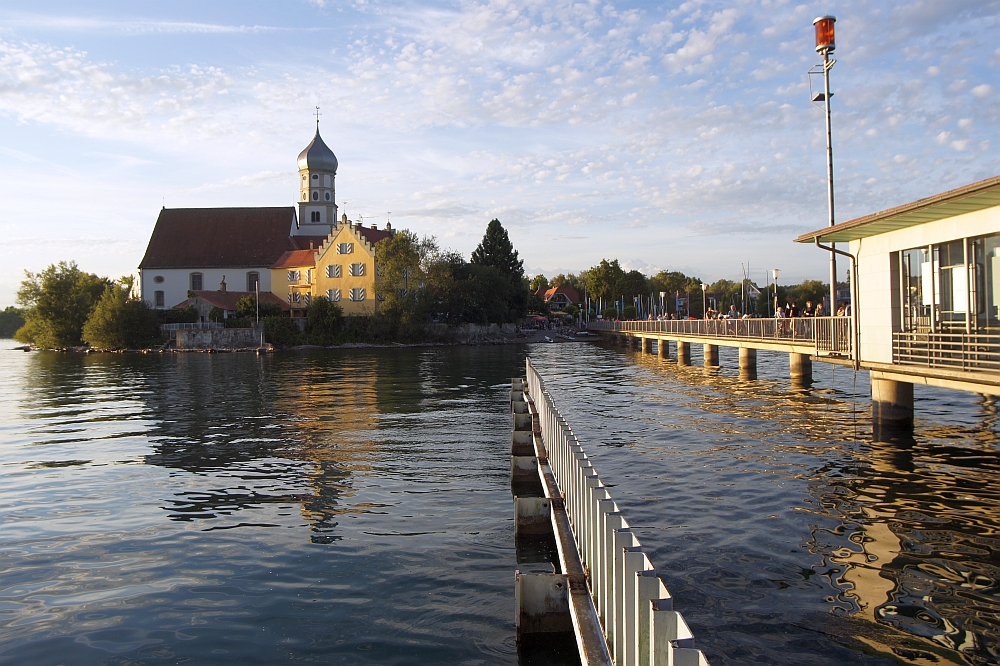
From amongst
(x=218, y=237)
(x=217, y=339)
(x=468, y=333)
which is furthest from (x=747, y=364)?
(x=218, y=237)

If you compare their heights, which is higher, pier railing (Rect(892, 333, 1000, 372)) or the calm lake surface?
pier railing (Rect(892, 333, 1000, 372))

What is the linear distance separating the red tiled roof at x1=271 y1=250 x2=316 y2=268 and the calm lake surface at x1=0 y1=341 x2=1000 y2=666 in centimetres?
6930

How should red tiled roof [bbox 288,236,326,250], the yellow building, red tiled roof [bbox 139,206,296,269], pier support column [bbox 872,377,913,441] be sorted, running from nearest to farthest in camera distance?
pier support column [bbox 872,377,913,441], the yellow building, red tiled roof [bbox 139,206,296,269], red tiled roof [bbox 288,236,326,250]

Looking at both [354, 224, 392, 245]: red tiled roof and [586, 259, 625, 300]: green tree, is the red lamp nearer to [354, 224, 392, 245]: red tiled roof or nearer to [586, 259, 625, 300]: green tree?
[354, 224, 392, 245]: red tiled roof

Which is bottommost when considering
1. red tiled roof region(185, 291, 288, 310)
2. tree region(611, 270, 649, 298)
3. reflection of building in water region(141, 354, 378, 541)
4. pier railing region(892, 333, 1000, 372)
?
reflection of building in water region(141, 354, 378, 541)

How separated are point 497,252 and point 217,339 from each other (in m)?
45.3

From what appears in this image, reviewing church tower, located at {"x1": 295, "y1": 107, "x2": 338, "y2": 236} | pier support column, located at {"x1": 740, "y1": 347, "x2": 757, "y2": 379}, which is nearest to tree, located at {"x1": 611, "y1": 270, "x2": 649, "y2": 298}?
church tower, located at {"x1": 295, "y1": 107, "x2": 338, "y2": 236}

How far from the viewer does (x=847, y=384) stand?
98.8 ft

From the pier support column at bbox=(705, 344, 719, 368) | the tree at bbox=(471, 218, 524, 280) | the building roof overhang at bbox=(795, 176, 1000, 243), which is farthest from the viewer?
the tree at bbox=(471, 218, 524, 280)

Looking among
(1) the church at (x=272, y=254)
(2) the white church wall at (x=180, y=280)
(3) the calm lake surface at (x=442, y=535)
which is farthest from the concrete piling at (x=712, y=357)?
(2) the white church wall at (x=180, y=280)

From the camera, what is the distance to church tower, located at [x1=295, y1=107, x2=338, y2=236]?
101500mm

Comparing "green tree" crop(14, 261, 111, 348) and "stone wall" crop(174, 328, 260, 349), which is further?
"green tree" crop(14, 261, 111, 348)

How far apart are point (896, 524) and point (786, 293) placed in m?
134

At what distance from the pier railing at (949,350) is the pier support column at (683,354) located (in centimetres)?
2868
